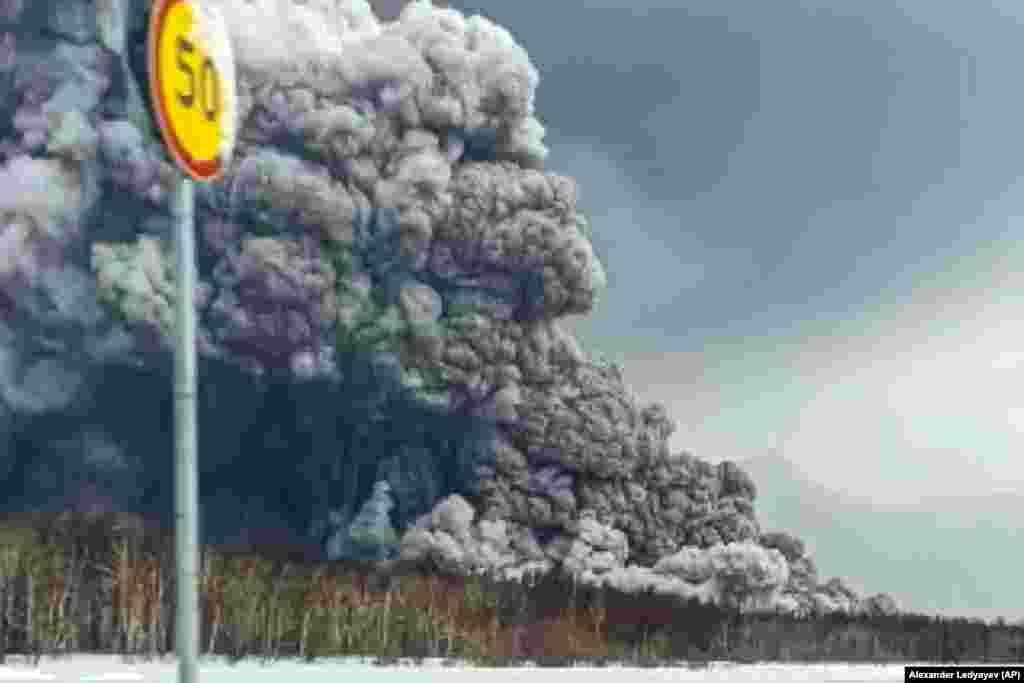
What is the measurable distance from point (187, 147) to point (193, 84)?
23cm

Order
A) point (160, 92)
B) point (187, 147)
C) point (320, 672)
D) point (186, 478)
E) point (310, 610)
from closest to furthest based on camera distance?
point (186, 478), point (160, 92), point (187, 147), point (320, 672), point (310, 610)

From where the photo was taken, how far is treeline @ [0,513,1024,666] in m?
22.5

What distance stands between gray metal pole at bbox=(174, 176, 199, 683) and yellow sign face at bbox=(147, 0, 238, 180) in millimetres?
342

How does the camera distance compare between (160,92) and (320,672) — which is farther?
(320,672)

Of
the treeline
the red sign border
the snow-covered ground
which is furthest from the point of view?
the treeline

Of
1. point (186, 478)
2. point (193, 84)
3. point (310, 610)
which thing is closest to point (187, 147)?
point (193, 84)

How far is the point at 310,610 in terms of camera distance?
25047mm

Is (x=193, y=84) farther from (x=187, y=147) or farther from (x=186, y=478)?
(x=186, y=478)

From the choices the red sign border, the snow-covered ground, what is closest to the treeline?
the snow-covered ground

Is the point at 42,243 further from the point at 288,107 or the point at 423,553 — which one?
the point at 423,553

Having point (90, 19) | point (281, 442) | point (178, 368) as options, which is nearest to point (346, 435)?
point (281, 442)

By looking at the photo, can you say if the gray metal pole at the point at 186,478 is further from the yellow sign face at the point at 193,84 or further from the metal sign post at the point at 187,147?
the yellow sign face at the point at 193,84

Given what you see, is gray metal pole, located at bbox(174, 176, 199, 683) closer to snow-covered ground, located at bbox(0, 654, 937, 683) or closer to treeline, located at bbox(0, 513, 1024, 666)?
snow-covered ground, located at bbox(0, 654, 937, 683)

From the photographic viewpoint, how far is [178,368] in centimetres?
666
